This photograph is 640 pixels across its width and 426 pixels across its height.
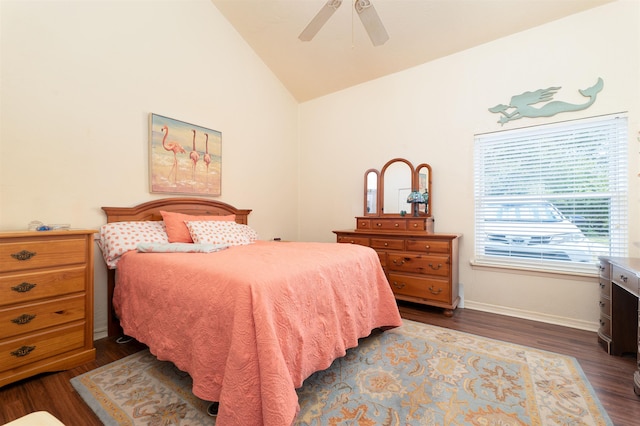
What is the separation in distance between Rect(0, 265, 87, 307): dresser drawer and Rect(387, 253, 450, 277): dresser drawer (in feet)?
8.91

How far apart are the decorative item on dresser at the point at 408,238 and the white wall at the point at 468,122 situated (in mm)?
162

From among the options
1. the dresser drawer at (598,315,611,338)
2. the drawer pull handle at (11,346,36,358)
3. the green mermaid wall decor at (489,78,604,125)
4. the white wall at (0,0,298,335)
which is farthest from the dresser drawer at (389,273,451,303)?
the drawer pull handle at (11,346,36,358)

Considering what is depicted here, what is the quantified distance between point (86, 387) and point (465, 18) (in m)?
4.23

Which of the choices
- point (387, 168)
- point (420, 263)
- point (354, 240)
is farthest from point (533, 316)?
point (387, 168)

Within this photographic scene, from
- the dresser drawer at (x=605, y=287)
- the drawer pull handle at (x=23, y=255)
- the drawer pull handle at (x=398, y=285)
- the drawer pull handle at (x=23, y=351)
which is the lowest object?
the drawer pull handle at (x=23, y=351)

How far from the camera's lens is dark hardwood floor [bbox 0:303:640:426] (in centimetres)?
144

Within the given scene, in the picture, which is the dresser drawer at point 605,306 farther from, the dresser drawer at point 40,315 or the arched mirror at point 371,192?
the dresser drawer at point 40,315

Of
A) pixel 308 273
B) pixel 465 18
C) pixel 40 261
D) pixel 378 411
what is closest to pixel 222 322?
pixel 308 273

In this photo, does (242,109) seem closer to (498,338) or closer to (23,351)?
(23,351)

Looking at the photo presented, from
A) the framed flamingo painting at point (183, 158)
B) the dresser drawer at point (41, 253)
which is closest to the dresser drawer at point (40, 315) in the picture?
the dresser drawer at point (41, 253)

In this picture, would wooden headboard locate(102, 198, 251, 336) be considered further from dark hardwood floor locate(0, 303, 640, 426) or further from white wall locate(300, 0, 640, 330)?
white wall locate(300, 0, 640, 330)

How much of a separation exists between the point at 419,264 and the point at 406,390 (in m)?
1.50

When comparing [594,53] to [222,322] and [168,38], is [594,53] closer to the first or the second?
[222,322]

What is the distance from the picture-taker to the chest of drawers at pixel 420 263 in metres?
2.78
